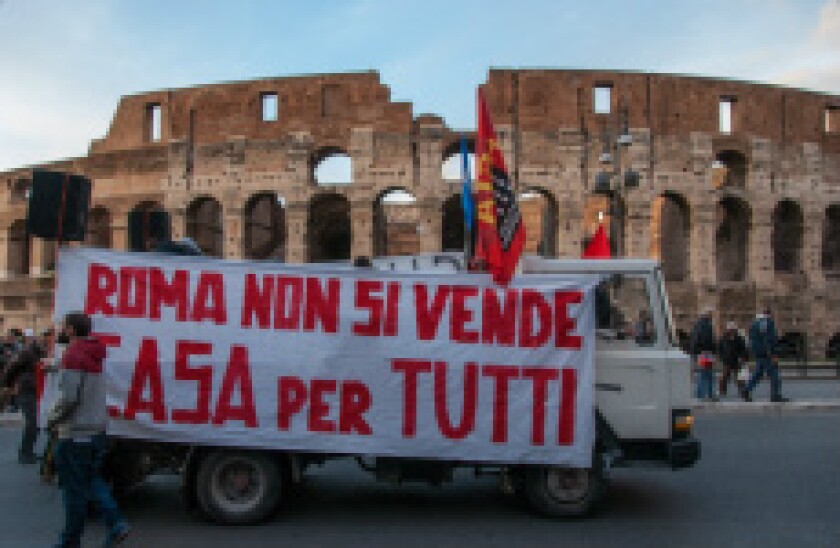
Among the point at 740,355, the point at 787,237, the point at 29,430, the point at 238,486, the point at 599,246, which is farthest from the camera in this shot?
the point at 787,237

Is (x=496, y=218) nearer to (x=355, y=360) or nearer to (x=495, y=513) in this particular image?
(x=355, y=360)

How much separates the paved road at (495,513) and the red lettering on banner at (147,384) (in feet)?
3.20

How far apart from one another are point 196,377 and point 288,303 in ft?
3.29

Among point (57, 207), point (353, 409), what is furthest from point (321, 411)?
point (57, 207)

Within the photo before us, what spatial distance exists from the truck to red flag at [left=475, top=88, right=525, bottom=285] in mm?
449

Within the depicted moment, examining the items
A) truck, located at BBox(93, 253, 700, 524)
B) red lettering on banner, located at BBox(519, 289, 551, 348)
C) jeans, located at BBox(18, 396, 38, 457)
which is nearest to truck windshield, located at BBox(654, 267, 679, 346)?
truck, located at BBox(93, 253, 700, 524)

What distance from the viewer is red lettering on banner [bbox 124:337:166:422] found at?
244 inches

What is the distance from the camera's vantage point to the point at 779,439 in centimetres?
1021

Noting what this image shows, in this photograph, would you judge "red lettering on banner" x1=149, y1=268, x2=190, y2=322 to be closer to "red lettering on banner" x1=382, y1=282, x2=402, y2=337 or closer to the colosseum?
"red lettering on banner" x1=382, y1=282, x2=402, y2=337

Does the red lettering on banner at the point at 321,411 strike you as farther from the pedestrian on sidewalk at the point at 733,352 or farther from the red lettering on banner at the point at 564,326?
the pedestrian on sidewalk at the point at 733,352

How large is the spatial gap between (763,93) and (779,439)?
2113 cm

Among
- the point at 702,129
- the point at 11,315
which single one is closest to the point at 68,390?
the point at 702,129

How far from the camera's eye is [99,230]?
31047 mm

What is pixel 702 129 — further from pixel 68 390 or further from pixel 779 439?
pixel 68 390
